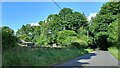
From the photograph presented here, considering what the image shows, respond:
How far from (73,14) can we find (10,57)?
7890 centimetres

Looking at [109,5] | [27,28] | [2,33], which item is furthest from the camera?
[27,28]

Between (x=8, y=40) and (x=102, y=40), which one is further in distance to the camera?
(x=102, y=40)

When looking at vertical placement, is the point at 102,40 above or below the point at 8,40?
above

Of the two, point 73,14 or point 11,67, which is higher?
point 73,14

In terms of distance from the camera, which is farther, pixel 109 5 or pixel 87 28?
pixel 87 28

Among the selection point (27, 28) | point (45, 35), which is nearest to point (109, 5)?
point (45, 35)

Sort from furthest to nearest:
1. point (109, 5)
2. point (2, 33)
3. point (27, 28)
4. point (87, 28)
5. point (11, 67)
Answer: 1. point (27, 28)
2. point (87, 28)
3. point (109, 5)
4. point (2, 33)
5. point (11, 67)

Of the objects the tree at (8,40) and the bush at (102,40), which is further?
the bush at (102,40)

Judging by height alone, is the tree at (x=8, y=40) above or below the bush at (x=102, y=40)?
below

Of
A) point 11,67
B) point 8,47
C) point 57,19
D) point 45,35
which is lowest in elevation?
point 11,67

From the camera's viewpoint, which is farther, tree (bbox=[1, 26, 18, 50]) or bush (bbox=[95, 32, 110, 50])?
bush (bbox=[95, 32, 110, 50])

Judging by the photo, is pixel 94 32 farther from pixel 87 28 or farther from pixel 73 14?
pixel 73 14

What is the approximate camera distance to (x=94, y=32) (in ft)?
256

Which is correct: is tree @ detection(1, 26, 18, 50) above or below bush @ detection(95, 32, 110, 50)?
below
